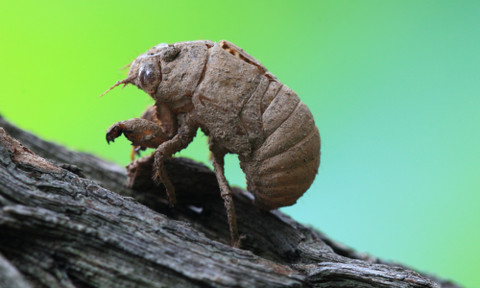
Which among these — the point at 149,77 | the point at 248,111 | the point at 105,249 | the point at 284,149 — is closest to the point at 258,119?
the point at 248,111

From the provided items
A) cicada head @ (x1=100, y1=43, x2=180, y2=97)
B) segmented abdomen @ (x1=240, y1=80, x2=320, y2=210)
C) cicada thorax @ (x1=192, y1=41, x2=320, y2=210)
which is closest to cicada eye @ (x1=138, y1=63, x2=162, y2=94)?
cicada head @ (x1=100, y1=43, x2=180, y2=97)

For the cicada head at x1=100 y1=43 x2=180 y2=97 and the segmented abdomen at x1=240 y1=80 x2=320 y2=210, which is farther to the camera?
the cicada head at x1=100 y1=43 x2=180 y2=97

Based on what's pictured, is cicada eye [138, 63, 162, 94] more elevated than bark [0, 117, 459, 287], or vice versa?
cicada eye [138, 63, 162, 94]

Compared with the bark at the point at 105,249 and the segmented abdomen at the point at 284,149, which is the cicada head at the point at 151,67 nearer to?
the segmented abdomen at the point at 284,149

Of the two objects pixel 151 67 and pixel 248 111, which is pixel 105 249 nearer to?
pixel 248 111

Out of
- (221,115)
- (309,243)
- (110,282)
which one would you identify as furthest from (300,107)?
(110,282)

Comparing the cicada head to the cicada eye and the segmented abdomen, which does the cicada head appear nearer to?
the cicada eye

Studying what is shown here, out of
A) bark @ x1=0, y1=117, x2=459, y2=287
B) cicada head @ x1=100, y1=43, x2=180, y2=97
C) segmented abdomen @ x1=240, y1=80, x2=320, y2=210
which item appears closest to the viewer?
bark @ x1=0, y1=117, x2=459, y2=287
